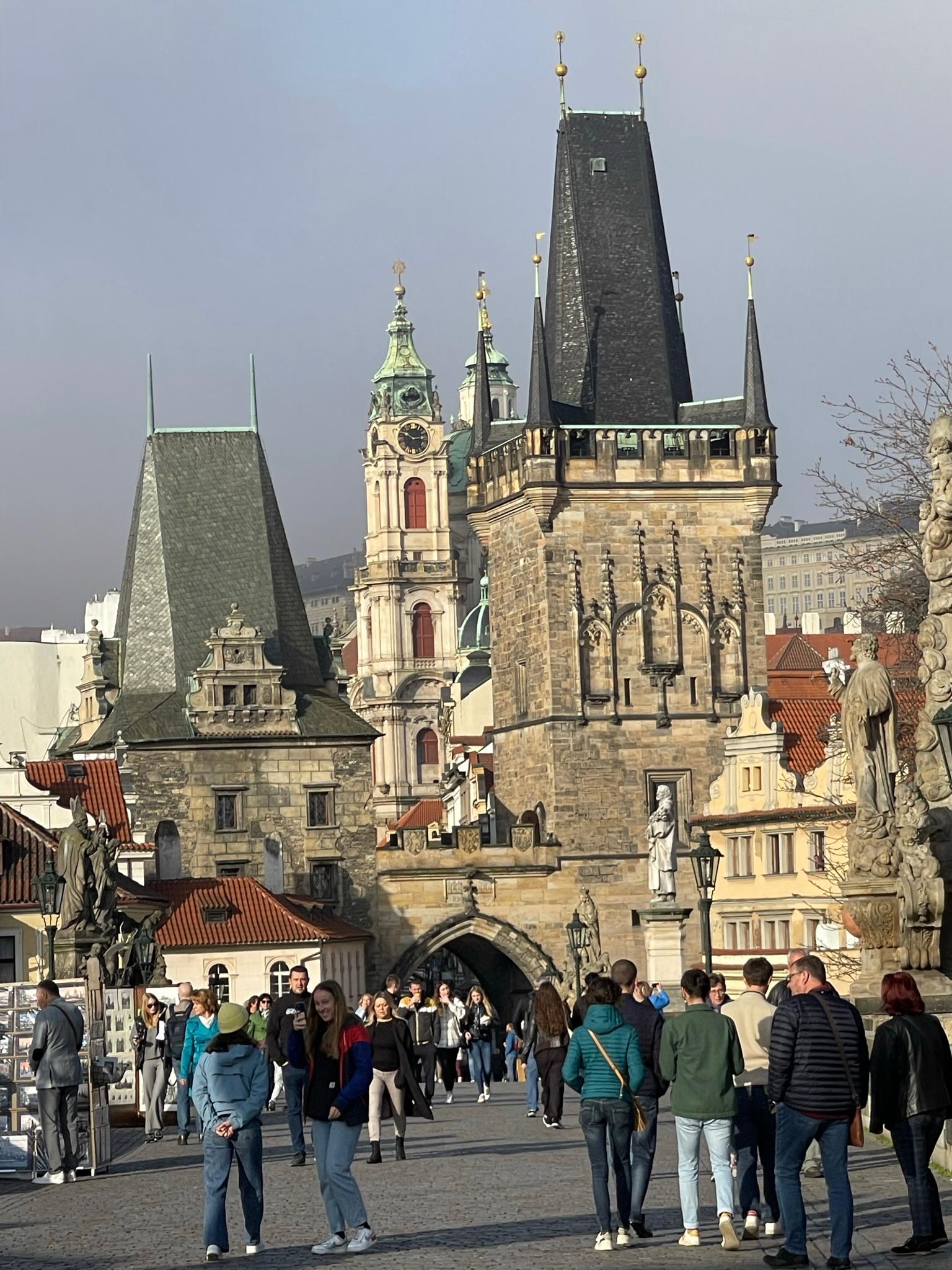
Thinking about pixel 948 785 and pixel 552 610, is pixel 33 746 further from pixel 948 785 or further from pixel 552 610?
pixel 948 785

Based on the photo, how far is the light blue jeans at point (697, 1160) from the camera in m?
12.9

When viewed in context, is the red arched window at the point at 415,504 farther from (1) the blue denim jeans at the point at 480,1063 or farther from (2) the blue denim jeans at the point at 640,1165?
(2) the blue denim jeans at the point at 640,1165

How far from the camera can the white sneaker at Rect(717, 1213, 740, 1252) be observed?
1256cm

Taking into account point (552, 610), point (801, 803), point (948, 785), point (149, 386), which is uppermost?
point (149, 386)

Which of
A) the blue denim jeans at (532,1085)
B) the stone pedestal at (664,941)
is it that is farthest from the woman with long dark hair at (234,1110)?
the stone pedestal at (664,941)

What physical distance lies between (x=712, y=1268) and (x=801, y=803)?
142ft

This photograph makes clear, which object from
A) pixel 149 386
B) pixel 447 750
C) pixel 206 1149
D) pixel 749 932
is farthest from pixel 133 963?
pixel 447 750

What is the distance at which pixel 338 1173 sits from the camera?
13.1 metres

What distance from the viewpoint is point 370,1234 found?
12914mm

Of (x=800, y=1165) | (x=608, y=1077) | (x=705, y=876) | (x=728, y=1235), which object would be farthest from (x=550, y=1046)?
(x=705, y=876)

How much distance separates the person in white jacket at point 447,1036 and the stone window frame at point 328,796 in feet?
105

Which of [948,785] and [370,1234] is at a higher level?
[948,785]

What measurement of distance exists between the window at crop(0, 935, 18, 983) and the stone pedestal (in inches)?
550

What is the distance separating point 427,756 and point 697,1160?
336ft
